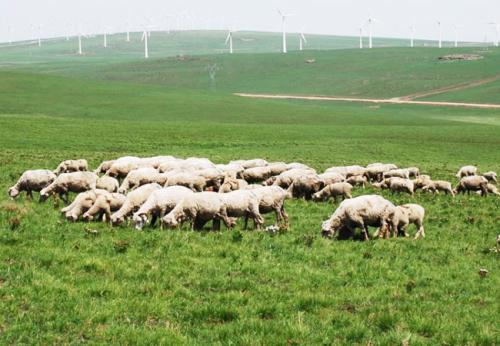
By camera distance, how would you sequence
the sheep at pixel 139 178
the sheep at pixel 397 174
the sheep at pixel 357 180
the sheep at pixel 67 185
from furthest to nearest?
the sheep at pixel 397 174 → the sheep at pixel 357 180 → the sheep at pixel 139 178 → the sheep at pixel 67 185

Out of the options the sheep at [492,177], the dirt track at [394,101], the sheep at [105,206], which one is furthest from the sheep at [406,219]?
the dirt track at [394,101]

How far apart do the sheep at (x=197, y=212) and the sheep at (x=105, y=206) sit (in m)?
2.31

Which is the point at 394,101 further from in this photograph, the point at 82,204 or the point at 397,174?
the point at 82,204

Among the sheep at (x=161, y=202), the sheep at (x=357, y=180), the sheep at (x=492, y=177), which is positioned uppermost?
the sheep at (x=161, y=202)

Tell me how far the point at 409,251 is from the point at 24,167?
24.9m

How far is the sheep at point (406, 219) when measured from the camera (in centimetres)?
1958

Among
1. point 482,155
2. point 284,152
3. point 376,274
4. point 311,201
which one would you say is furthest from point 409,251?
point 482,155

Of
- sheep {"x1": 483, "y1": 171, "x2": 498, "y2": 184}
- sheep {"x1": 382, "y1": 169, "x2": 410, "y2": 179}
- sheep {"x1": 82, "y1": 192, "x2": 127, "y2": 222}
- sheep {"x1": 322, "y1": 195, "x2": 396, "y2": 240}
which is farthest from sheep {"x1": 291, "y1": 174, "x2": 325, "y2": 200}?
sheep {"x1": 483, "y1": 171, "x2": 498, "y2": 184}

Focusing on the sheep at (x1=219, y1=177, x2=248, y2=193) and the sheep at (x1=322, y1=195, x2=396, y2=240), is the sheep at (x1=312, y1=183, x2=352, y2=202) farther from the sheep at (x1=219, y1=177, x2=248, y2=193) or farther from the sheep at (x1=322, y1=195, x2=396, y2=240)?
the sheep at (x1=322, y1=195, x2=396, y2=240)

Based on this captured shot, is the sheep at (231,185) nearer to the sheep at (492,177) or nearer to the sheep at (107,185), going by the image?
the sheep at (107,185)

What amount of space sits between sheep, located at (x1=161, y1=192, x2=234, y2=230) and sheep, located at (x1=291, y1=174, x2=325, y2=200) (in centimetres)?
806

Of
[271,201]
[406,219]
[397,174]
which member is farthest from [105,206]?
[397,174]

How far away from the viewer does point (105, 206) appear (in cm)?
2020

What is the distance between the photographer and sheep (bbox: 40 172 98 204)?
23.8 metres
